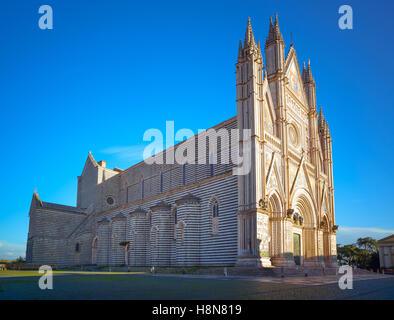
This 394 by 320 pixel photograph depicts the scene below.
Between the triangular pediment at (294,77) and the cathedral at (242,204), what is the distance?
112 millimetres

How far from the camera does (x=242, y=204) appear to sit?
24.5 m

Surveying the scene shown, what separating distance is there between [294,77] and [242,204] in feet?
53.8

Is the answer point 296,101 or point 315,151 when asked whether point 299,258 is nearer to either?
point 315,151

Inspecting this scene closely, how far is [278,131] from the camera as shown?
29.7 m

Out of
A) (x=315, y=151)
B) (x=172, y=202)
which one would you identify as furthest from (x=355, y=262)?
(x=172, y=202)

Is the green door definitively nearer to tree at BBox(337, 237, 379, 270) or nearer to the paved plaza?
the paved plaza

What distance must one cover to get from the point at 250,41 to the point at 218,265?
17.3 m

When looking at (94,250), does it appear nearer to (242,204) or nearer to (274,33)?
(242,204)

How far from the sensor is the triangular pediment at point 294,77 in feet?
110

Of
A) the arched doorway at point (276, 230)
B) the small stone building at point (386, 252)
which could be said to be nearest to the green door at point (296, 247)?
the arched doorway at point (276, 230)

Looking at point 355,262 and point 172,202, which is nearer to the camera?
point 172,202
